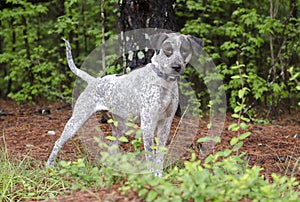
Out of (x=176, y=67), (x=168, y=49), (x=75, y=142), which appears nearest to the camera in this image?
(x=176, y=67)

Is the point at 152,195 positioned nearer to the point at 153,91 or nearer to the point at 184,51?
the point at 153,91

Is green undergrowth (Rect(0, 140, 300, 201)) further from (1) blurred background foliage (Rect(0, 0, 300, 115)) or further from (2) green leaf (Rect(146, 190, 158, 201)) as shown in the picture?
(1) blurred background foliage (Rect(0, 0, 300, 115))

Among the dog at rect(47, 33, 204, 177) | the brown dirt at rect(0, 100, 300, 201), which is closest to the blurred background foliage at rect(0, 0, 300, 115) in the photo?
the brown dirt at rect(0, 100, 300, 201)

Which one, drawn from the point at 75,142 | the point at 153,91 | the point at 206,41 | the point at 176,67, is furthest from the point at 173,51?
the point at 206,41

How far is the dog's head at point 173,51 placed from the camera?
3696mm

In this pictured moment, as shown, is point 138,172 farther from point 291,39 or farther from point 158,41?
point 291,39

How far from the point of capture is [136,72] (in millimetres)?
4176

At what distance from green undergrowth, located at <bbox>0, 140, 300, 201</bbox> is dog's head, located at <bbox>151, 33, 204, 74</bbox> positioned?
3.03 ft

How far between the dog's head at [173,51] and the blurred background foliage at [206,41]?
436 centimetres

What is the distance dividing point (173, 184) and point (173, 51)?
128cm


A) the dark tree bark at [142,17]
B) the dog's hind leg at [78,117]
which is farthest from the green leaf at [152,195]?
the dark tree bark at [142,17]

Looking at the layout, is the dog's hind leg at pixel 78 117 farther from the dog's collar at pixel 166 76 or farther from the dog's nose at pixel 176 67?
the dog's nose at pixel 176 67

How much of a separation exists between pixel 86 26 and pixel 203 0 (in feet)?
11.0

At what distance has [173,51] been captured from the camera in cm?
376
